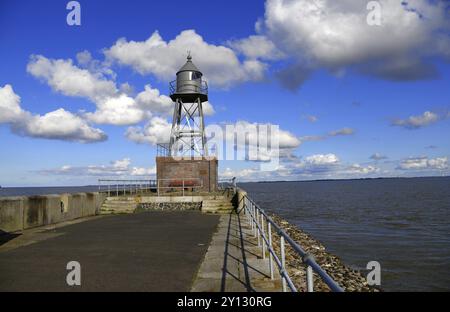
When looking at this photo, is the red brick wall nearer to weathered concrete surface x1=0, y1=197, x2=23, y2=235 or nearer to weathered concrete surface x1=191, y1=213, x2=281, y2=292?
weathered concrete surface x1=0, y1=197, x2=23, y2=235

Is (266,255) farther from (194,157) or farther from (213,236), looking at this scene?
(194,157)

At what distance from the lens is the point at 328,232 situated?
22.4m

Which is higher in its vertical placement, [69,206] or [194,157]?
[194,157]

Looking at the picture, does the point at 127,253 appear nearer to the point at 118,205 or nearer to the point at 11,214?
the point at 11,214

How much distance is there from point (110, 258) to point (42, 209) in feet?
24.4

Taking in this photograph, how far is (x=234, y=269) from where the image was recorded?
7359 mm

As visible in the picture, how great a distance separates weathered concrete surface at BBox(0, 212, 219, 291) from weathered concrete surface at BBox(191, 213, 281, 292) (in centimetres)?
24

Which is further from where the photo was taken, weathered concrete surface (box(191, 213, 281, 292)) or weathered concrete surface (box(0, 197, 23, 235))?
weathered concrete surface (box(0, 197, 23, 235))

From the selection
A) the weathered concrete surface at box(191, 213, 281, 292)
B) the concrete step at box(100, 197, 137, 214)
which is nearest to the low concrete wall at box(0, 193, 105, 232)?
the concrete step at box(100, 197, 137, 214)

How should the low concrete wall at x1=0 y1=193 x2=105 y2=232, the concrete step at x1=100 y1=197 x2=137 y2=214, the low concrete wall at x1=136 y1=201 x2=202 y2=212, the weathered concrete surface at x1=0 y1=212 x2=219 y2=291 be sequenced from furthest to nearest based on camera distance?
the low concrete wall at x1=136 y1=201 x2=202 y2=212 < the concrete step at x1=100 y1=197 x2=137 y2=214 < the low concrete wall at x1=0 y1=193 x2=105 y2=232 < the weathered concrete surface at x1=0 y1=212 x2=219 y2=291

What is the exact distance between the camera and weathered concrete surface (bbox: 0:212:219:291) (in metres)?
6.34

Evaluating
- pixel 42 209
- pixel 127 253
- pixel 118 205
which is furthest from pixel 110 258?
pixel 118 205

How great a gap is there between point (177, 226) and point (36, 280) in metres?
7.98
